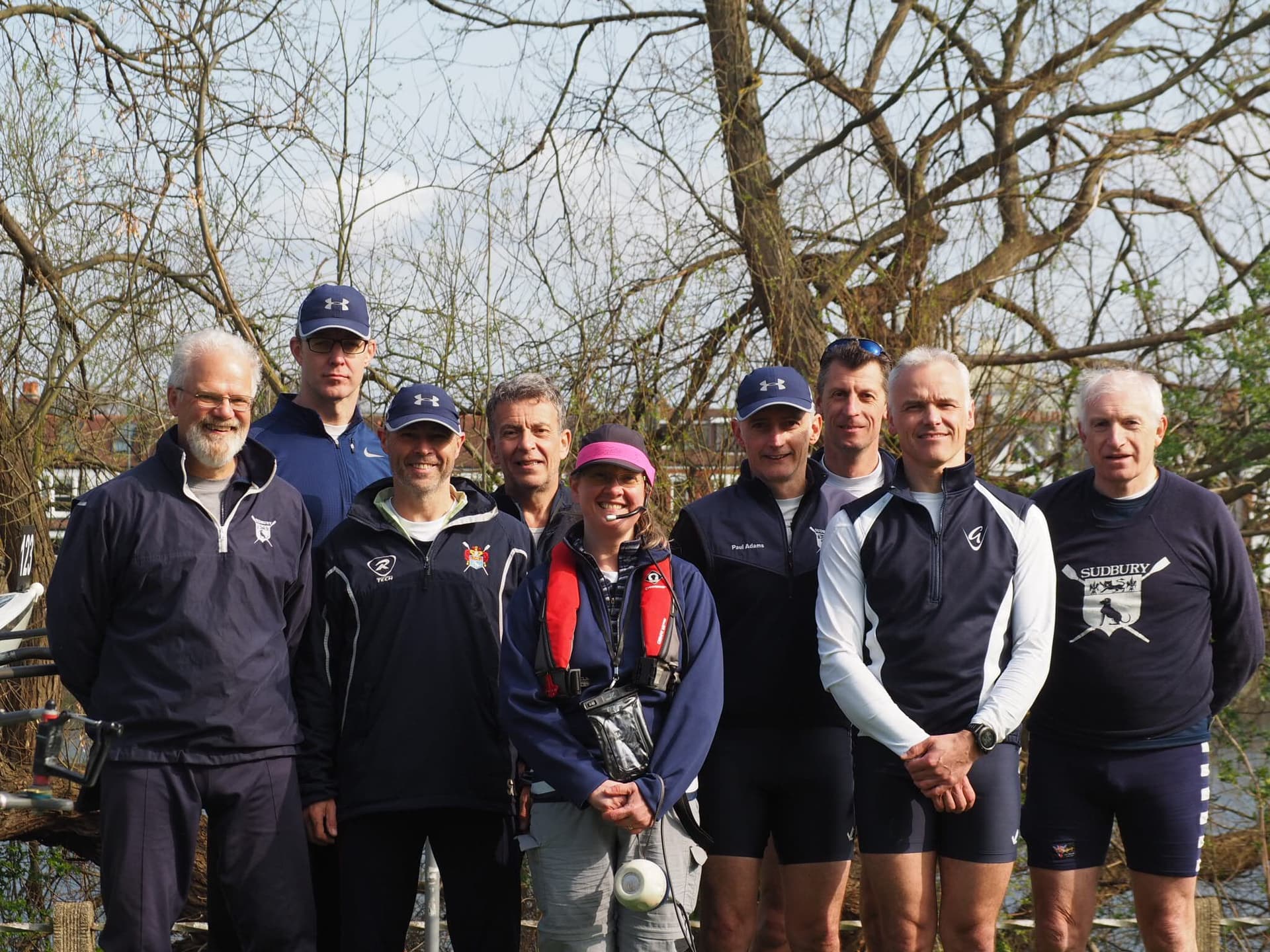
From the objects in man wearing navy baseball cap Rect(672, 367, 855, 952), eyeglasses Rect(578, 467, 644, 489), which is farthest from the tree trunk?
eyeglasses Rect(578, 467, 644, 489)

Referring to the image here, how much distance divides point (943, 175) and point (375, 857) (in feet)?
20.9

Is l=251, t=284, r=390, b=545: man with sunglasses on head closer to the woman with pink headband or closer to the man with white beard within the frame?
the man with white beard

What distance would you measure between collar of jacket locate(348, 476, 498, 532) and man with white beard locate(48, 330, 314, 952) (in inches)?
9.0

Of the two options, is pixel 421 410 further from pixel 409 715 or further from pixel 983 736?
pixel 983 736

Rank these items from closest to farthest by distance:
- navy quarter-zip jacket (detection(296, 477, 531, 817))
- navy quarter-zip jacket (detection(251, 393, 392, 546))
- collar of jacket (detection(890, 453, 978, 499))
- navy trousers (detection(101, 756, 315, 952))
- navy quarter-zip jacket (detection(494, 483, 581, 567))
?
navy trousers (detection(101, 756, 315, 952)), navy quarter-zip jacket (detection(296, 477, 531, 817)), collar of jacket (detection(890, 453, 978, 499)), navy quarter-zip jacket (detection(494, 483, 581, 567)), navy quarter-zip jacket (detection(251, 393, 392, 546))

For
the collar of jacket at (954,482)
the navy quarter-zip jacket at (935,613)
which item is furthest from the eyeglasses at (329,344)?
the collar of jacket at (954,482)

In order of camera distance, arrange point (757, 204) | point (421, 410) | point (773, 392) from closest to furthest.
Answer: point (421, 410) → point (773, 392) → point (757, 204)

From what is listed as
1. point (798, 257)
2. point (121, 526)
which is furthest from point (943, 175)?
point (121, 526)

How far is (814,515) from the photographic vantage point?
3957mm

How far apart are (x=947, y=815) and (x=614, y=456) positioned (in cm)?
132

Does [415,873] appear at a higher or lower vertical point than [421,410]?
lower

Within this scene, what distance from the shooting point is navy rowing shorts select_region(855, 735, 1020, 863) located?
3.46 metres

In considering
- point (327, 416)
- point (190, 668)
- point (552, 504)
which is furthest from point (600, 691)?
point (327, 416)

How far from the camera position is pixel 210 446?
3584mm
